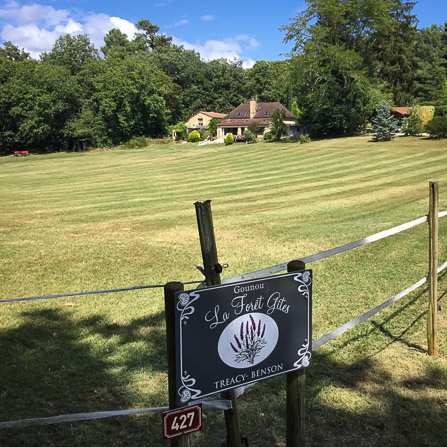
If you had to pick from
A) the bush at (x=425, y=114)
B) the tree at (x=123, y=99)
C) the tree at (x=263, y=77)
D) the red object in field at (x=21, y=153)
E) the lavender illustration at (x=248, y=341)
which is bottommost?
the lavender illustration at (x=248, y=341)

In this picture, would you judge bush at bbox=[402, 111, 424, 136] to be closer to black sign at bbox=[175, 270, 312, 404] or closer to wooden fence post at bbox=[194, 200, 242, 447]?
black sign at bbox=[175, 270, 312, 404]

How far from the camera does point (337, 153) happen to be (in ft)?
115

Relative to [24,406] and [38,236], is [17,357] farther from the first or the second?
[38,236]

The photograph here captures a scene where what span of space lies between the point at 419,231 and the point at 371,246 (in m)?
1.98

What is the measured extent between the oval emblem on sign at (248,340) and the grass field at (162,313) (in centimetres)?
158

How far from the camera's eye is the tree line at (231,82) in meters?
47.7

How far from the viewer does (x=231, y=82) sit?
93.1 meters

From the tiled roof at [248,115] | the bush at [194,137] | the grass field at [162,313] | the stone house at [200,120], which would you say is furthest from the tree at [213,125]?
the grass field at [162,313]

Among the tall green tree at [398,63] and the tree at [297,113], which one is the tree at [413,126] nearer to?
the tree at [297,113]

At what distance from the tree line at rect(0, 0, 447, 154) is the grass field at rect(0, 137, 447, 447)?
31.9 meters

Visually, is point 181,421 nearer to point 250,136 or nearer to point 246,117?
point 250,136

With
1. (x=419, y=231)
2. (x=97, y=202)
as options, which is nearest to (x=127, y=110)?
(x=97, y=202)

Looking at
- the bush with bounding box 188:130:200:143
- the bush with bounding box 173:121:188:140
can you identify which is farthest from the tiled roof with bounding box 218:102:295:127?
the bush with bounding box 173:121:188:140

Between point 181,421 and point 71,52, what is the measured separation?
11172 centimetres
